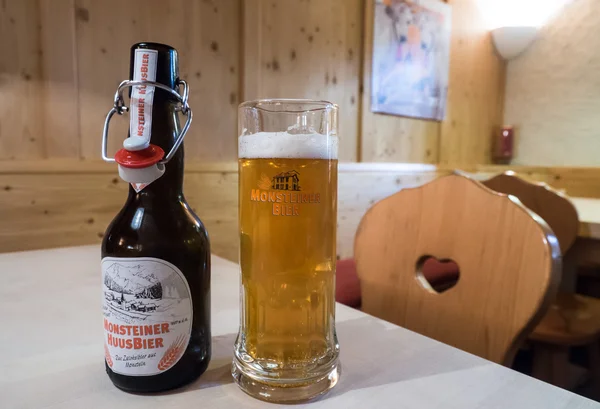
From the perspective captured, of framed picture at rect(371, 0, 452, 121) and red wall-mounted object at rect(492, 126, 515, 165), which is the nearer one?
framed picture at rect(371, 0, 452, 121)

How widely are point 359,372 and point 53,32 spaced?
1795mm

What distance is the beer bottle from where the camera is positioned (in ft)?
1.25

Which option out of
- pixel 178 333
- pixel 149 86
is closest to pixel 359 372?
pixel 178 333

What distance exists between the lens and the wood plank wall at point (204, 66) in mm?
1700

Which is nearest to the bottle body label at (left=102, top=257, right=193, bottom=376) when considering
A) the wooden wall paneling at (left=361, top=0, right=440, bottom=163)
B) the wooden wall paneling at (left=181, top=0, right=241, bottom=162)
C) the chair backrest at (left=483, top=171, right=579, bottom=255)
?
the chair backrest at (left=483, top=171, right=579, bottom=255)

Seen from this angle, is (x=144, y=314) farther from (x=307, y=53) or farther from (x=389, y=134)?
(x=389, y=134)

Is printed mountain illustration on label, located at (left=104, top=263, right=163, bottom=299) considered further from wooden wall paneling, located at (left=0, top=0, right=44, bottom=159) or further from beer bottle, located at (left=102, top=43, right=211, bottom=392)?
wooden wall paneling, located at (left=0, top=0, right=44, bottom=159)

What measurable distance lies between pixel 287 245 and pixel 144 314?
136 mm

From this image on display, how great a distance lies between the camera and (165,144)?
1.37 feet

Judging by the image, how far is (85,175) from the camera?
1849 mm

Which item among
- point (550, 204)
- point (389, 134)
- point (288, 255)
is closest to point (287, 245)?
point (288, 255)

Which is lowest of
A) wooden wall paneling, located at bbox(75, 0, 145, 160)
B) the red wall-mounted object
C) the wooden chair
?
the wooden chair

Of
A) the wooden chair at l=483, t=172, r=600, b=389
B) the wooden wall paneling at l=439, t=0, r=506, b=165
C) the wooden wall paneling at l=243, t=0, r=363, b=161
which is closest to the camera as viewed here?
the wooden chair at l=483, t=172, r=600, b=389

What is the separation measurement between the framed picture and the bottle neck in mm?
2504
